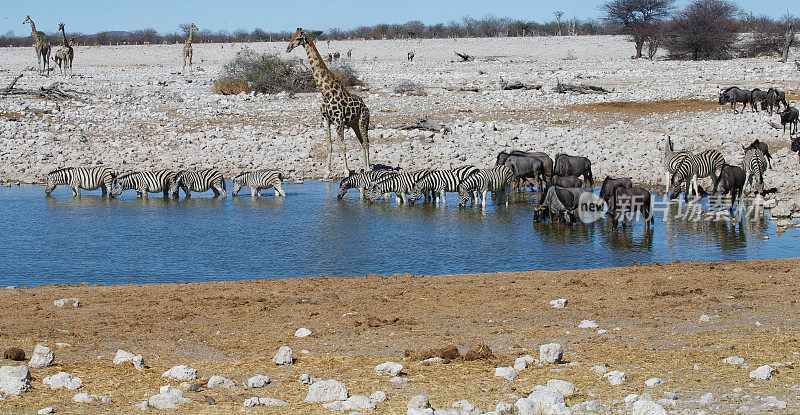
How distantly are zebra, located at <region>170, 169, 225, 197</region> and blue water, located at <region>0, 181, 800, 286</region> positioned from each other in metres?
1.28

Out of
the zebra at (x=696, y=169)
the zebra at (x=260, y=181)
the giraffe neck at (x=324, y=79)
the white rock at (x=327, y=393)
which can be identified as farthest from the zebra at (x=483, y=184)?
the white rock at (x=327, y=393)

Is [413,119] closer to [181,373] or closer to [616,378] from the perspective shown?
[181,373]

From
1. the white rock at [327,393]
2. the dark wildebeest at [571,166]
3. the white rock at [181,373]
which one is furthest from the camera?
the dark wildebeest at [571,166]

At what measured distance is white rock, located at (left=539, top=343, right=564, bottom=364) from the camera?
6.35m

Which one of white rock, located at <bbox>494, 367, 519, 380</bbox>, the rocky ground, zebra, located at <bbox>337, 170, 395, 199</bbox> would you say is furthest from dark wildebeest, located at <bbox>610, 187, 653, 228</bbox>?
white rock, located at <bbox>494, 367, 519, 380</bbox>

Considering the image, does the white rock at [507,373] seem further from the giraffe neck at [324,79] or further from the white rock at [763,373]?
the giraffe neck at [324,79]

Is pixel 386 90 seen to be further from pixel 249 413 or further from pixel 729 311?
pixel 249 413

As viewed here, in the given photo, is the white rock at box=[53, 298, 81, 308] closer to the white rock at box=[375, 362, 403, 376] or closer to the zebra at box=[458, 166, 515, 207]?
the white rock at box=[375, 362, 403, 376]

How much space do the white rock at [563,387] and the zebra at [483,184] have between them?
36.6 ft

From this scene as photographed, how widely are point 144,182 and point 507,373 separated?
13.6m

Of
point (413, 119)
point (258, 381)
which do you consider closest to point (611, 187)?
point (258, 381)

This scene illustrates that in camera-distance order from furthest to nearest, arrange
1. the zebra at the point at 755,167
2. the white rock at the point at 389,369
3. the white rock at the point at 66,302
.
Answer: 1. the zebra at the point at 755,167
2. the white rock at the point at 66,302
3. the white rock at the point at 389,369

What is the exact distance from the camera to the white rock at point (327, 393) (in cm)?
541

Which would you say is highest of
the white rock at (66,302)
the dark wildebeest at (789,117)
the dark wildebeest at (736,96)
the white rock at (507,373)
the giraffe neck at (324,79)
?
the giraffe neck at (324,79)
